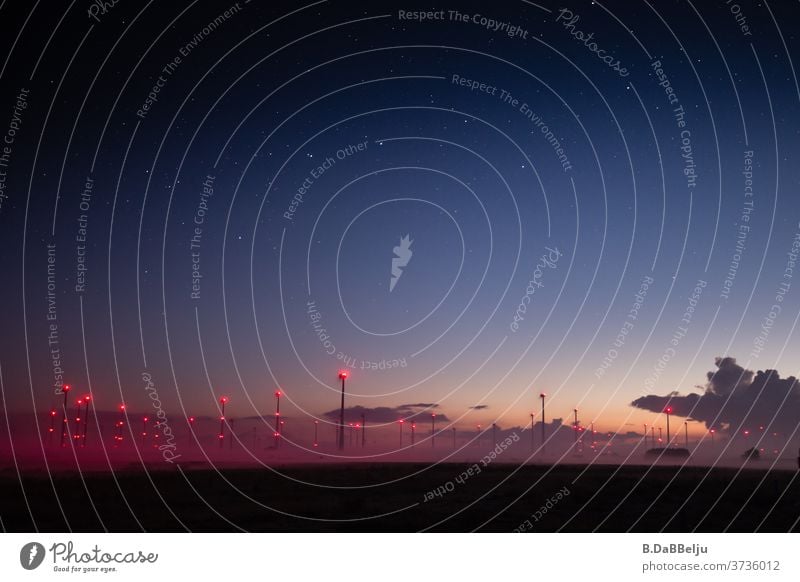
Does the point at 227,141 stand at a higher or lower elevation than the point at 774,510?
higher

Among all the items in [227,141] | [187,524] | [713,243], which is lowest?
[187,524]

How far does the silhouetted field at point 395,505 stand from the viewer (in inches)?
923

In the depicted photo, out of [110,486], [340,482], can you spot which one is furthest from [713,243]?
[110,486]

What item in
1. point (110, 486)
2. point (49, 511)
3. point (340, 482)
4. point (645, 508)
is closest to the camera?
point (49, 511)

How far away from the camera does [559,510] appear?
26.0 m

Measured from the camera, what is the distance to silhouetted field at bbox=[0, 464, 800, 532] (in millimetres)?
23453

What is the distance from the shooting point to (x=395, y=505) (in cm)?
2694
